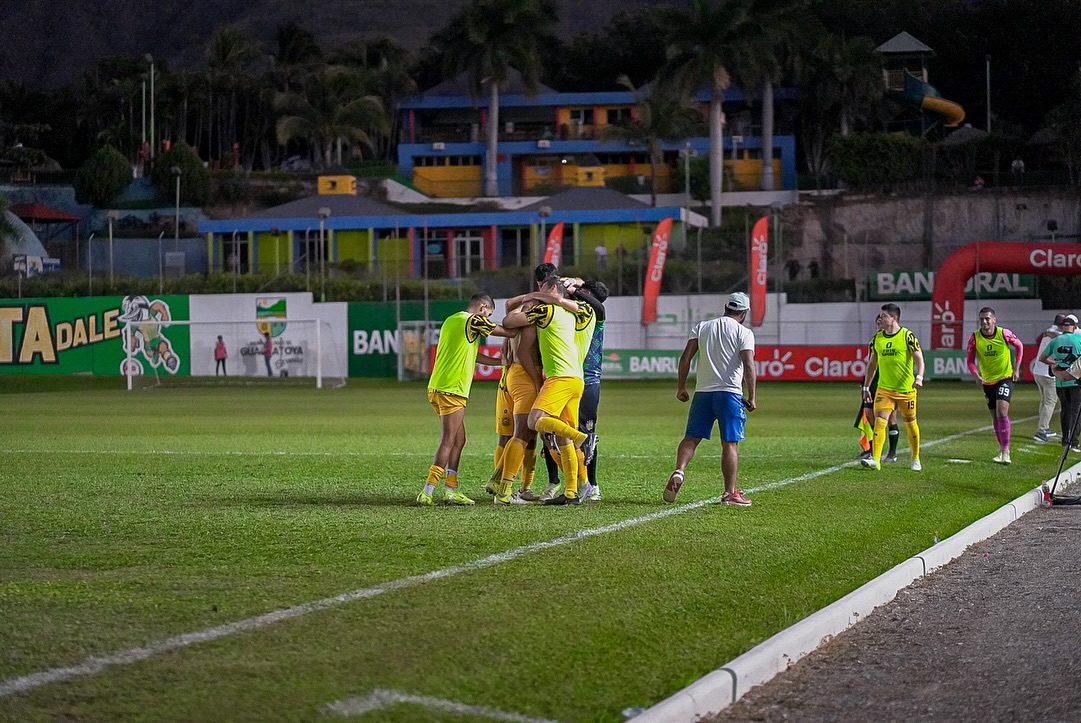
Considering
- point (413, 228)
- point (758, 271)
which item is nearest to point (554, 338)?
point (758, 271)

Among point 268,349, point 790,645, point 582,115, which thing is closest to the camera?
point 790,645

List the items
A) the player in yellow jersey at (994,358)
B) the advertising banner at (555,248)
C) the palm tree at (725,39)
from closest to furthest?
1. the player in yellow jersey at (994,358)
2. the advertising banner at (555,248)
3. the palm tree at (725,39)

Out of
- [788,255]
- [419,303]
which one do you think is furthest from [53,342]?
[788,255]

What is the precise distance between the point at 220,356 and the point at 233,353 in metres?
0.49

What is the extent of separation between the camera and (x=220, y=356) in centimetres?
4962

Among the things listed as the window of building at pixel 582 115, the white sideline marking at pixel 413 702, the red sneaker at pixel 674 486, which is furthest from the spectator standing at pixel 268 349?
the window of building at pixel 582 115

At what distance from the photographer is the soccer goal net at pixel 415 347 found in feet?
155

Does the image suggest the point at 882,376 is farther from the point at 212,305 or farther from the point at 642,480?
the point at 212,305

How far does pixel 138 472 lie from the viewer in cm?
1462

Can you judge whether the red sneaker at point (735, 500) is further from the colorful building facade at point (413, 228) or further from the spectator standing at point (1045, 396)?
the colorful building facade at point (413, 228)

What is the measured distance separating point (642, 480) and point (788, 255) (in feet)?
191

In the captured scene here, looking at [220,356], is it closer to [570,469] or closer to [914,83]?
[570,469]

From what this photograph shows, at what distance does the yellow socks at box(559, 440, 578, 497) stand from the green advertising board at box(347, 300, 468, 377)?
37.4m

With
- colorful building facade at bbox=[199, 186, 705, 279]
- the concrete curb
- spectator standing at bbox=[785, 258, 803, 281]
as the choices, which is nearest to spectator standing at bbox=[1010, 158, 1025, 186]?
colorful building facade at bbox=[199, 186, 705, 279]
